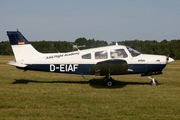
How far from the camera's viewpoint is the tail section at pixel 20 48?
39.4ft

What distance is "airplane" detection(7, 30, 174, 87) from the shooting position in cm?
Answer: 1166

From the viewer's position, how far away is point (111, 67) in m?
11.0

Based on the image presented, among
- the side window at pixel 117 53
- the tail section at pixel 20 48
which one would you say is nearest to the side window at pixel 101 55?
the side window at pixel 117 53

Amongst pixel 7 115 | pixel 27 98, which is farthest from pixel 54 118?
pixel 27 98

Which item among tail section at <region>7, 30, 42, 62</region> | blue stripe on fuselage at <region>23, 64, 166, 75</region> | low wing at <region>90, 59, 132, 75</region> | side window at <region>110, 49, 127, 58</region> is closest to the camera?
low wing at <region>90, 59, 132, 75</region>

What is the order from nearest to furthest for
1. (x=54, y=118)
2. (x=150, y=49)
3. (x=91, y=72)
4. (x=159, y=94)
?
(x=54, y=118) < (x=159, y=94) < (x=91, y=72) < (x=150, y=49)

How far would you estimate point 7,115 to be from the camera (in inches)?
247

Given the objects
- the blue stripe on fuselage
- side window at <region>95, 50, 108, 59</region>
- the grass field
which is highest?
side window at <region>95, 50, 108, 59</region>

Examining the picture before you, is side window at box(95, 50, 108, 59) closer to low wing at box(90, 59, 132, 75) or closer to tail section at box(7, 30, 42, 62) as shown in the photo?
low wing at box(90, 59, 132, 75)

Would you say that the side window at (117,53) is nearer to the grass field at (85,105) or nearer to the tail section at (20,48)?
the grass field at (85,105)

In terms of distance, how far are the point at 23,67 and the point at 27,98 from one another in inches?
142

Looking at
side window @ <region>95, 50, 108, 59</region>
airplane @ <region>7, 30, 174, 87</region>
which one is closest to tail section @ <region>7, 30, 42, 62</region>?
airplane @ <region>7, 30, 174, 87</region>

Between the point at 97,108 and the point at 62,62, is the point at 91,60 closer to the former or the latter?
the point at 62,62

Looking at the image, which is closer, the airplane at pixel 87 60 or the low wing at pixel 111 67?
the low wing at pixel 111 67
